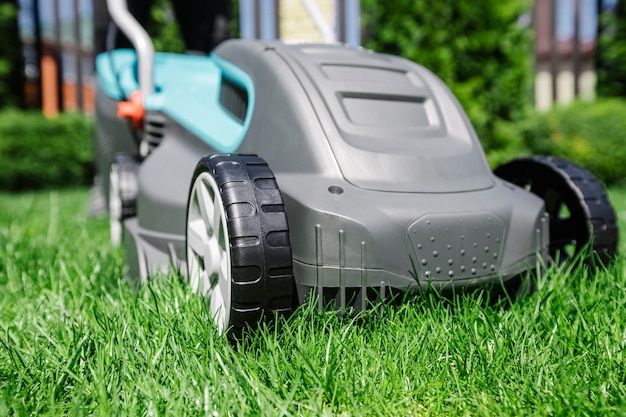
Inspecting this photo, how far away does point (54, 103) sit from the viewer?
766cm

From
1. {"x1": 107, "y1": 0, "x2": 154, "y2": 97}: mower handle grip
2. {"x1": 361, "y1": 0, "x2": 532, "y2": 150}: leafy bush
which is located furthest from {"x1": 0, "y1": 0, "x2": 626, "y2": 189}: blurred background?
{"x1": 107, "y1": 0, "x2": 154, "y2": 97}: mower handle grip

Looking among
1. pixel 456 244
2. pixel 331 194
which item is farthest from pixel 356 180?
pixel 456 244

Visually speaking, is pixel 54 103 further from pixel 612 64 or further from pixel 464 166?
pixel 464 166

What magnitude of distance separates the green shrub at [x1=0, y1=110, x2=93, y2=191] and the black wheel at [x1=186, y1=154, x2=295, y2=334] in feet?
16.8

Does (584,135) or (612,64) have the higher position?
(612,64)

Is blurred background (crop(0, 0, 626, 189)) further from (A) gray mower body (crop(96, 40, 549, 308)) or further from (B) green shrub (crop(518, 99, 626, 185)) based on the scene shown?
(A) gray mower body (crop(96, 40, 549, 308))

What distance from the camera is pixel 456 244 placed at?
1.37 m

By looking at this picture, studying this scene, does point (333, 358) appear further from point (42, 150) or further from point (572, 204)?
point (42, 150)

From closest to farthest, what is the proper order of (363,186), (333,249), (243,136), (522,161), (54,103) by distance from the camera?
(333,249), (363,186), (243,136), (522,161), (54,103)

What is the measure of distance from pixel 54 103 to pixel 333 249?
718 cm

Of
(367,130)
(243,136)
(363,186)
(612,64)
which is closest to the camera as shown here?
(363,186)

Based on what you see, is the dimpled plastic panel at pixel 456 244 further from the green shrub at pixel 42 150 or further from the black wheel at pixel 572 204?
the green shrub at pixel 42 150

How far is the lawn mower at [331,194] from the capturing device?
1.29 meters

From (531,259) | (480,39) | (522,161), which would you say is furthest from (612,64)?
(531,259)
